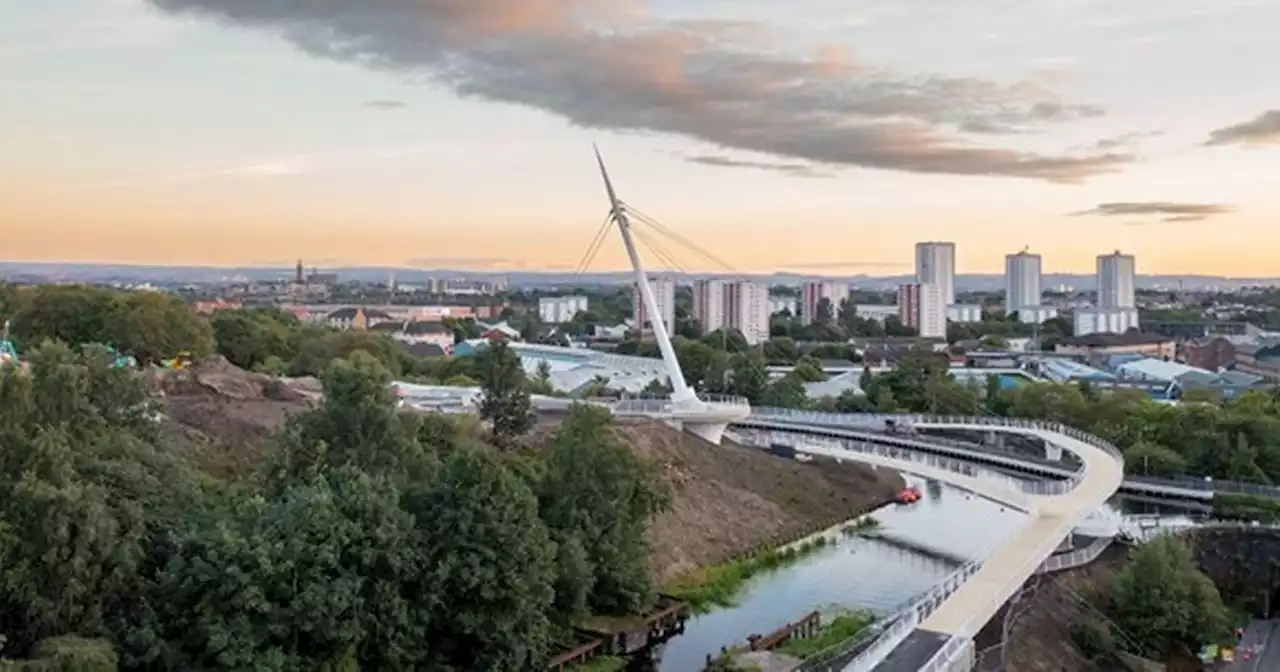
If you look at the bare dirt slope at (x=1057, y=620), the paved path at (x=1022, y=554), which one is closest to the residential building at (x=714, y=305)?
the paved path at (x=1022, y=554)

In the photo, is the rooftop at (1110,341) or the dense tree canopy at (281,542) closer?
the dense tree canopy at (281,542)

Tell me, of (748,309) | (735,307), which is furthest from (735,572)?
(735,307)

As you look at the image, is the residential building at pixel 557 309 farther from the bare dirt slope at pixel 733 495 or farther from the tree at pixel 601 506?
the tree at pixel 601 506

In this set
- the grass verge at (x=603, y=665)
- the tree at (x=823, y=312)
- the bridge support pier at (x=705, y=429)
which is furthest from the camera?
the tree at (x=823, y=312)

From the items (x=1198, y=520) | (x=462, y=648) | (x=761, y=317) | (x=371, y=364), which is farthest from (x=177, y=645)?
(x=761, y=317)

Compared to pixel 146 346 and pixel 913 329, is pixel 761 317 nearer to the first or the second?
pixel 913 329

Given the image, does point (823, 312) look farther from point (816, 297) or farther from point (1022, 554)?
point (1022, 554)

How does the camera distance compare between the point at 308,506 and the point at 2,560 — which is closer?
the point at 2,560
